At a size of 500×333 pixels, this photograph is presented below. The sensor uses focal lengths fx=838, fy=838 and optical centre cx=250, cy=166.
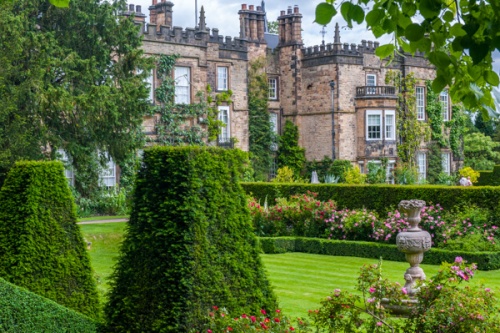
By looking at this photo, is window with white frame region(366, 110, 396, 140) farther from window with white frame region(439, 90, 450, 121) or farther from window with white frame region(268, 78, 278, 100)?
window with white frame region(439, 90, 450, 121)

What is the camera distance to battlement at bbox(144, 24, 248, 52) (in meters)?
31.8

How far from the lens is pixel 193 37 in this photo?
33.1 meters

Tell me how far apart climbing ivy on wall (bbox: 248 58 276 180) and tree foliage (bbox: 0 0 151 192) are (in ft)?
34.0

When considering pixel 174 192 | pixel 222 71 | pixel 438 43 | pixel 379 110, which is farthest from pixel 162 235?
pixel 379 110

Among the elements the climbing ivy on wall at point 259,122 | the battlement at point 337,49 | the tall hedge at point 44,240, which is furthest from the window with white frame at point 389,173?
the tall hedge at point 44,240

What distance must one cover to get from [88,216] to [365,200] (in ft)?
29.7

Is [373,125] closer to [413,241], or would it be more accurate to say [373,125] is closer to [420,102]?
[420,102]

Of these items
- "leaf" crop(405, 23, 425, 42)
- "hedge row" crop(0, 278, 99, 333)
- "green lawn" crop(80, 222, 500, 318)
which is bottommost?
"green lawn" crop(80, 222, 500, 318)

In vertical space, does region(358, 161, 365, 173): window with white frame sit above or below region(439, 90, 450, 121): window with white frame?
below

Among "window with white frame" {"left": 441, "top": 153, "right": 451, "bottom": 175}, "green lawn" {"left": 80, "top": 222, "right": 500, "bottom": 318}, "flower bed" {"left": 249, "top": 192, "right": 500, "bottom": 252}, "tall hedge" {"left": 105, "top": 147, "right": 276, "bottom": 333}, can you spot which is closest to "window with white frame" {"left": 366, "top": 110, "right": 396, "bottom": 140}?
"window with white frame" {"left": 441, "top": 153, "right": 451, "bottom": 175}

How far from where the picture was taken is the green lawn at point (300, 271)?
43.4ft

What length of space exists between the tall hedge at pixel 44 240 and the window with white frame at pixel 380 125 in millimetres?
28953

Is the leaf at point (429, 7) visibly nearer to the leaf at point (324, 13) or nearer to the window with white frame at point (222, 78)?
the leaf at point (324, 13)

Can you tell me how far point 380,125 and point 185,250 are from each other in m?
30.6
